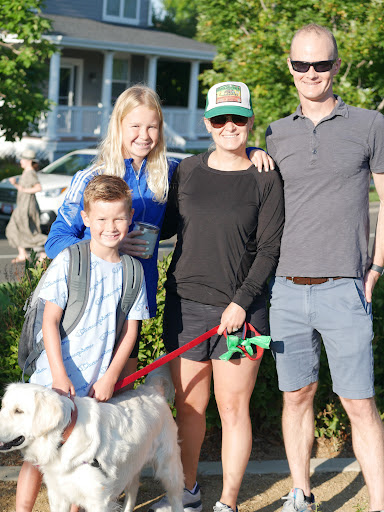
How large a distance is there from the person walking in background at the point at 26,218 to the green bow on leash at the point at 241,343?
342 inches

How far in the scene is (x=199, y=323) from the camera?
3.73 m

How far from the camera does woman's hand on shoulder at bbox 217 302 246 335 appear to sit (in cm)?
357

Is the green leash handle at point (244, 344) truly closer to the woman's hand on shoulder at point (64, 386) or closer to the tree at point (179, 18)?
the woman's hand on shoulder at point (64, 386)

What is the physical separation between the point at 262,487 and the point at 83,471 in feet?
5.58

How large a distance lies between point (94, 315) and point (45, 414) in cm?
58

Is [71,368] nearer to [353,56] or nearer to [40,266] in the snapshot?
[40,266]

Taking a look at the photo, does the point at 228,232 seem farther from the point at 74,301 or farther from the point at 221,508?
the point at 221,508

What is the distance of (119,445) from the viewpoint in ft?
10.7

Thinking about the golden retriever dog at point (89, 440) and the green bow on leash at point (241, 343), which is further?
the green bow on leash at point (241, 343)

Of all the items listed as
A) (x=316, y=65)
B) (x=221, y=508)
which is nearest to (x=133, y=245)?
(x=316, y=65)

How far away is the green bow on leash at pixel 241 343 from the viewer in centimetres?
361

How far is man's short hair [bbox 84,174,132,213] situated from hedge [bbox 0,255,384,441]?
1429 mm

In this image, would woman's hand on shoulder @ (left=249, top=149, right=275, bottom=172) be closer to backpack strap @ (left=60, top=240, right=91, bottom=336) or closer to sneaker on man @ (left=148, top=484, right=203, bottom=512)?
backpack strap @ (left=60, top=240, right=91, bottom=336)

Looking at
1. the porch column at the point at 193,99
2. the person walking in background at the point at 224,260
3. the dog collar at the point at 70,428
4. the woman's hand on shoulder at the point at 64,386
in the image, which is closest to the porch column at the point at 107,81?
the porch column at the point at 193,99
